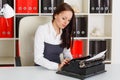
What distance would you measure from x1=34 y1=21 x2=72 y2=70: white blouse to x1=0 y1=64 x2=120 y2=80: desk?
64mm

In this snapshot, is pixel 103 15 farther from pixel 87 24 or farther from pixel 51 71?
pixel 51 71

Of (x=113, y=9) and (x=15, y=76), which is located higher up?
(x=113, y=9)

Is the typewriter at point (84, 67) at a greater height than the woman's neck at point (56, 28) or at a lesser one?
lesser

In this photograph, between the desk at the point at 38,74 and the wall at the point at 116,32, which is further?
the wall at the point at 116,32

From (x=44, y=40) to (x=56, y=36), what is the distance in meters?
0.13

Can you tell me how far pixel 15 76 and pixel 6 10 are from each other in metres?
0.68

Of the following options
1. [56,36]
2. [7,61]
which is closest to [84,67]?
[56,36]

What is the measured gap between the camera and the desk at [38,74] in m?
1.94

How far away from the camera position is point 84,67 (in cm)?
195

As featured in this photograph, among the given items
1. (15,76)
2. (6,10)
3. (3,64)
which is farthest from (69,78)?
(3,64)

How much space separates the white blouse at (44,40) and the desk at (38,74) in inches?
2.5

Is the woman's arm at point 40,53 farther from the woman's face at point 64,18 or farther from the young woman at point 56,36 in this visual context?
the woman's face at point 64,18

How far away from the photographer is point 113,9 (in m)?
3.58

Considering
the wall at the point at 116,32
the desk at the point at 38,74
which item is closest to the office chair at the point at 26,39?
the desk at the point at 38,74
